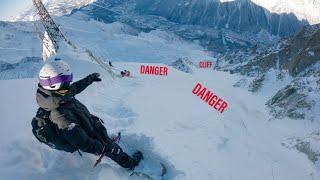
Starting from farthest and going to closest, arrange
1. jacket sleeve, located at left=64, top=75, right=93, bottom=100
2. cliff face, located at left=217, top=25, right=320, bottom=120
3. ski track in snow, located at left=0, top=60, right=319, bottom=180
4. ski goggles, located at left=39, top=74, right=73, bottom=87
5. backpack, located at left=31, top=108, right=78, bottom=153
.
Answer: cliff face, located at left=217, top=25, right=320, bottom=120, ski track in snow, located at left=0, top=60, right=319, bottom=180, jacket sleeve, located at left=64, top=75, right=93, bottom=100, backpack, located at left=31, top=108, right=78, bottom=153, ski goggles, located at left=39, top=74, right=73, bottom=87

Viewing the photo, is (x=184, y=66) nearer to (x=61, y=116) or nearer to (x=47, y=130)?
(x=47, y=130)

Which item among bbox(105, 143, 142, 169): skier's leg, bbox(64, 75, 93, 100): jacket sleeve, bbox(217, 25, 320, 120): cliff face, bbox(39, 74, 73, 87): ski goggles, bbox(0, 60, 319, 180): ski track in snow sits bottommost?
bbox(217, 25, 320, 120): cliff face

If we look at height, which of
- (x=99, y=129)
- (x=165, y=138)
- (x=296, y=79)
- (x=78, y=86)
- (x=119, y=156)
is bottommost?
(x=296, y=79)

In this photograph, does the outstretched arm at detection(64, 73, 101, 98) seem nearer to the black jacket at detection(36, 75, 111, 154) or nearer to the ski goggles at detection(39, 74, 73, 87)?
the black jacket at detection(36, 75, 111, 154)

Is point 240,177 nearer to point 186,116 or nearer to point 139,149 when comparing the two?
point 139,149

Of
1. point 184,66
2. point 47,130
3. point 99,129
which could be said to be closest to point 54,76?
point 47,130

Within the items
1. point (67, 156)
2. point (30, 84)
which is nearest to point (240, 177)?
point (67, 156)

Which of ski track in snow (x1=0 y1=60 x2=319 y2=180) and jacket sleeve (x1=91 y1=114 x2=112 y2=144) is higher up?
jacket sleeve (x1=91 y1=114 x2=112 y2=144)

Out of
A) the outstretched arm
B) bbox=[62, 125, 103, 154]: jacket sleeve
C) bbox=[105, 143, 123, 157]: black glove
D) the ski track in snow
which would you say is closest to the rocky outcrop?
the ski track in snow
